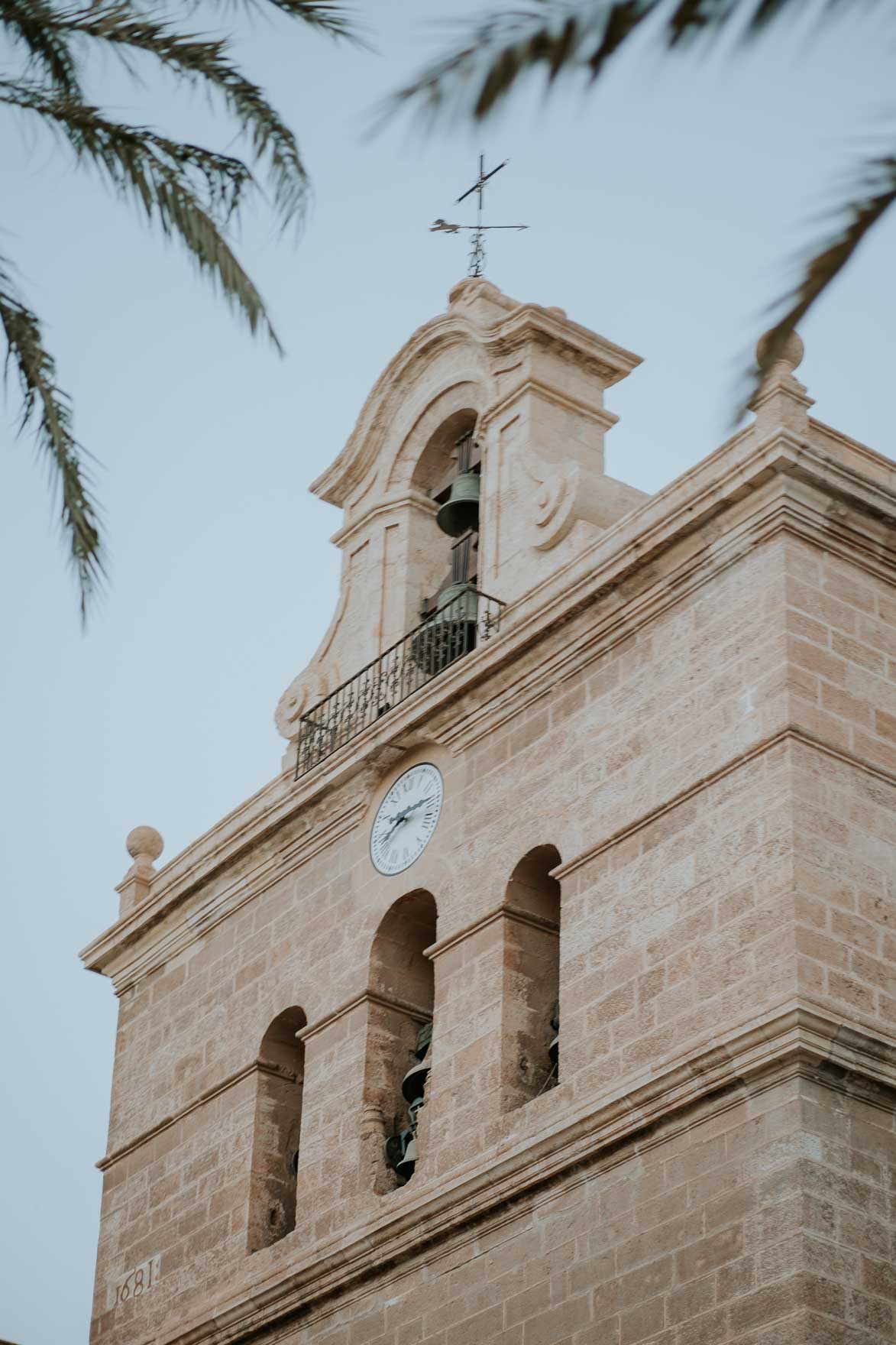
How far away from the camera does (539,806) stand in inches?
695

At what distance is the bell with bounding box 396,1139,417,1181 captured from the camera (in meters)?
17.7

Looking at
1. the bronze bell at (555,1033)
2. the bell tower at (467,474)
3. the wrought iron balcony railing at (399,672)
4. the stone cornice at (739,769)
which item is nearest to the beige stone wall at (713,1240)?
the bronze bell at (555,1033)

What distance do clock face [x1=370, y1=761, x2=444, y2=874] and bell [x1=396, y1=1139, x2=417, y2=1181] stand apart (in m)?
2.04

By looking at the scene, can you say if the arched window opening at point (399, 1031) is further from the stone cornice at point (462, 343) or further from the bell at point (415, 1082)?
the stone cornice at point (462, 343)

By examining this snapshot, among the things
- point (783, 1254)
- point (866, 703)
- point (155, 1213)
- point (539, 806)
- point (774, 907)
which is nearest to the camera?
point (783, 1254)

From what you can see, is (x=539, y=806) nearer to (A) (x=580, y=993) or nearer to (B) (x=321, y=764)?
(A) (x=580, y=993)

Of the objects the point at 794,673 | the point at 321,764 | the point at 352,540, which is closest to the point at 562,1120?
the point at 794,673

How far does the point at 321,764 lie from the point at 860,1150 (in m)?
6.49

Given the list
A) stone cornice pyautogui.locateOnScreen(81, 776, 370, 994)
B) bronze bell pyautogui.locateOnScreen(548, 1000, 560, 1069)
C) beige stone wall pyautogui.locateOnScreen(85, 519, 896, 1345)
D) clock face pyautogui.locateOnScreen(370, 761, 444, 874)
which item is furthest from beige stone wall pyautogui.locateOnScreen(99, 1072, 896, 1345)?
stone cornice pyautogui.locateOnScreen(81, 776, 370, 994)

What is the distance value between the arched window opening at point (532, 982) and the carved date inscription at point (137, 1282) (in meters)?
4.33

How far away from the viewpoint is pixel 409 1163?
58.8 ft

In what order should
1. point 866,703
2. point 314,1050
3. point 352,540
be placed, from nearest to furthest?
point 866,703, point 314,1050, point 352,540

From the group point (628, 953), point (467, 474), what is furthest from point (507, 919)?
point (467, 474)

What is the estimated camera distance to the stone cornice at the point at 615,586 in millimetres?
16641
